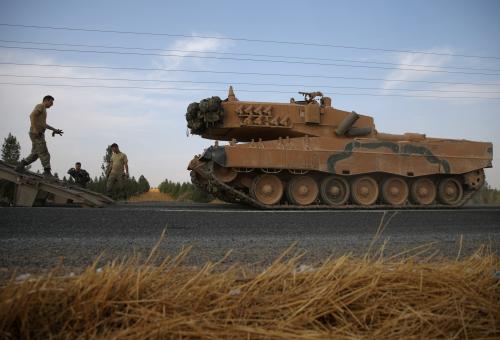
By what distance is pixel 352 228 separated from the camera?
523cm

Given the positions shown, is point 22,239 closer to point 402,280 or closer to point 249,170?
point 402,280

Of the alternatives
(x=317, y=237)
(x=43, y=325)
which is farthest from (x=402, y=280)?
(x=317, y=237)

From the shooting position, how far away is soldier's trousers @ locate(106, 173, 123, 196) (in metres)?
12.5

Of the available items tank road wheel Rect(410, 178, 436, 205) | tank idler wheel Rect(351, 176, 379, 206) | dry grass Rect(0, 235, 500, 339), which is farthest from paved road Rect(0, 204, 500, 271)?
tank road wheel Rect(410, 178, 436, 205)

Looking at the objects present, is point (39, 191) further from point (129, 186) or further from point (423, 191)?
point (423, 191)

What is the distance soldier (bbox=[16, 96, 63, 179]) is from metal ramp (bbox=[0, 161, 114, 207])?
26 centimetres

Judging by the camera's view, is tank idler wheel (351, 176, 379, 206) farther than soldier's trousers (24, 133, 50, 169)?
Yes

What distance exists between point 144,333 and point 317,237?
3281mm

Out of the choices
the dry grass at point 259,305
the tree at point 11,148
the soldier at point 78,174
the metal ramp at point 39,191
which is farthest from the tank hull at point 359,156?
the tree at point 11,148

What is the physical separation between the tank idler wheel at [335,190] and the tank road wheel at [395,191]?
1194 mm

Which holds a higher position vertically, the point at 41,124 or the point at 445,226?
the point at 41,124

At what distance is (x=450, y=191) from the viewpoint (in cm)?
1266

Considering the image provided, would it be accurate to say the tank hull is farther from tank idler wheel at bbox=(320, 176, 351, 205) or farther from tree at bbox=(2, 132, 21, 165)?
tree at bbox=(2, 132, 21, 165)

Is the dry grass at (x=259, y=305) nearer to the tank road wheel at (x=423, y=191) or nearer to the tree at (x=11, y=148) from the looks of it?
the tank road wheel at (x=423, y=191)
